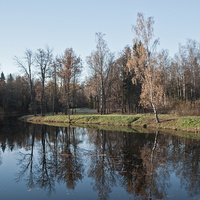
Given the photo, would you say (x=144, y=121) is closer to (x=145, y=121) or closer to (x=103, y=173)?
(x=145, y=121)

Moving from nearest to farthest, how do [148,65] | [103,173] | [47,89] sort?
[103,173] → [148,65] → [47,89]

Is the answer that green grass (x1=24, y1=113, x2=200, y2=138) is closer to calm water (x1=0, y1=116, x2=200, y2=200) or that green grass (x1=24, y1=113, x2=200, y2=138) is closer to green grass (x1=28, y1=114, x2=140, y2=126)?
green grass (x1=28, y1=114, x2=140, y2=126)

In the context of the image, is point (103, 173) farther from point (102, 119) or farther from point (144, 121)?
point (102, 119)

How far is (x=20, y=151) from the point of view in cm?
1212

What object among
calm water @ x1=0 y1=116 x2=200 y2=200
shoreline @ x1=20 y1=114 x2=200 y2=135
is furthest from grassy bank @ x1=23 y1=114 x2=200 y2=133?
calm water @ x1=0 y1=116 x2=200 y2=200

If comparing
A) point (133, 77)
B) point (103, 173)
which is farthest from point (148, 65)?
point (103, 173)

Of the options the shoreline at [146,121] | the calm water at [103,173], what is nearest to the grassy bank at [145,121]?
the shoreline at [146,121]

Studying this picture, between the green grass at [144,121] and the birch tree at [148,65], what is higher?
the birch tree at [148,65]

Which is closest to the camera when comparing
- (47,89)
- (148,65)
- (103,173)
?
(103,173)

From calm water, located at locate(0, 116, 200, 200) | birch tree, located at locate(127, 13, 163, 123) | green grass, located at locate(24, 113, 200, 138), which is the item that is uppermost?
birch tree, located at locate(127, 13, 163, 123)

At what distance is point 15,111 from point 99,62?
4213cm

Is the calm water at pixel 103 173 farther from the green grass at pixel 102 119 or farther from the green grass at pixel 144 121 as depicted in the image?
the green grass at pixel 102 119

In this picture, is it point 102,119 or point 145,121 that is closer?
point 145,121

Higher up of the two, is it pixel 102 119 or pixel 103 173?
pixel 102 119
